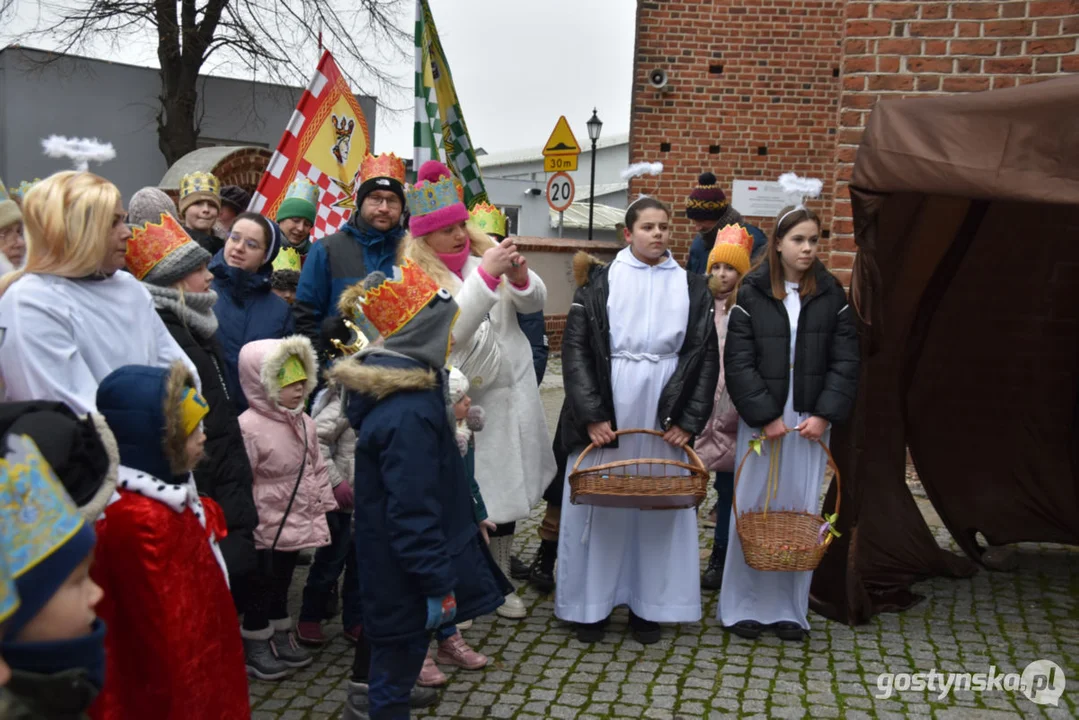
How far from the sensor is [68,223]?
9.49 feet

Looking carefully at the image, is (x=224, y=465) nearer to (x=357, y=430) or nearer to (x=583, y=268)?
(x=357, y=430)

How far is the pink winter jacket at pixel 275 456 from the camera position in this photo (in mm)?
3980

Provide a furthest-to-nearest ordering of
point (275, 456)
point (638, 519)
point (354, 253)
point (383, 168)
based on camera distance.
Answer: point (383, 168) < point (354, 253) < point (638, 519) < point (275, 456)

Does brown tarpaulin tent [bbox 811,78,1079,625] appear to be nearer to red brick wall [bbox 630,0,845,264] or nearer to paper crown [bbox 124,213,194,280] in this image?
paper crown [bbox 124,213,194,280]

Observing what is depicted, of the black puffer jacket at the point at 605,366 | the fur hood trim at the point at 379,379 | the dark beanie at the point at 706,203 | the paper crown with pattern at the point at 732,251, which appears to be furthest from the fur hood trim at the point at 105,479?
the dark beanie at the point at 706,203

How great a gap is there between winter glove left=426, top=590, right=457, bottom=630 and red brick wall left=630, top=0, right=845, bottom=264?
10461 mm

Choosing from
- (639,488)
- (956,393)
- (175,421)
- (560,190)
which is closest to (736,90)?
(560,190)

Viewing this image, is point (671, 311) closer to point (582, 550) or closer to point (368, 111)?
point (582, 550)

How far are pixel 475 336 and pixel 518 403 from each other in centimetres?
45

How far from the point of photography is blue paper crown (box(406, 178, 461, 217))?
409 cm

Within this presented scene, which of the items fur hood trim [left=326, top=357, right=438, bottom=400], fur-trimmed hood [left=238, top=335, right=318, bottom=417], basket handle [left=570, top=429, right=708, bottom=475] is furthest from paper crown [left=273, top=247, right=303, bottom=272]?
fur hood trim [left=326, top=357, right=438, bottom=400]

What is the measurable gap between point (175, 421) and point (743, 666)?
2706 millimetres

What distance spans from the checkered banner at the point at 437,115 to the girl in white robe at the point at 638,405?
194 centimetres

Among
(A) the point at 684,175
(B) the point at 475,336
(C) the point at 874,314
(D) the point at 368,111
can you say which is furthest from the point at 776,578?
(D) the point at 368,111
